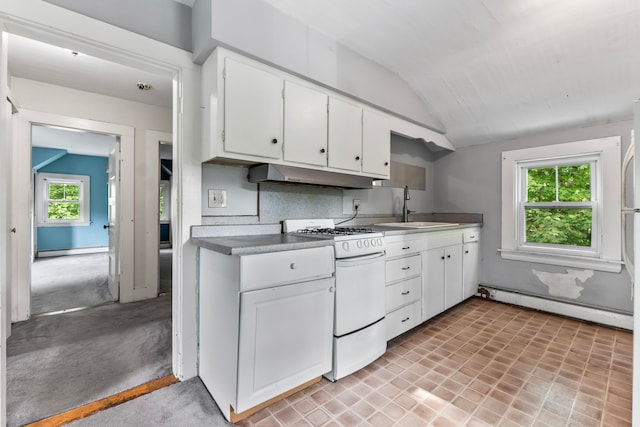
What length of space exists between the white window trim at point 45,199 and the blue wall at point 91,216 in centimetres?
7

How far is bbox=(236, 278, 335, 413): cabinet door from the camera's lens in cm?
140

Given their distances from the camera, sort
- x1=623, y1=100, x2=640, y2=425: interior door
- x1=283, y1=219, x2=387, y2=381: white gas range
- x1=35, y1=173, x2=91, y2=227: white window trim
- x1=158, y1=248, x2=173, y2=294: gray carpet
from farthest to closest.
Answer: x1=35, y1=173, x2=91, y2=227: white window trim < x1=158, y1=248, x2=173, y2=294: gray carpet < x1=283, y1=219, x2=387, y2=381: white gas range < x1=623, y1=100, x2=640, y2=425: interior door

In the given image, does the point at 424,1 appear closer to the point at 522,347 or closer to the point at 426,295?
the point at 426,295

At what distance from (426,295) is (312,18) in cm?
239

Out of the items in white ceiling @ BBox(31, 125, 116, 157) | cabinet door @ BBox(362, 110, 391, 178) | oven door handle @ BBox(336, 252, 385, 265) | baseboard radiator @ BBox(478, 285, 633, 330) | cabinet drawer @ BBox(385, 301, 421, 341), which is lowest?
baseboard radiator @ BBox(478, 285, 633, 330)

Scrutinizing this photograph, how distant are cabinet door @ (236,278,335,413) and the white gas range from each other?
88mm

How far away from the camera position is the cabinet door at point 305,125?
6.46 feet

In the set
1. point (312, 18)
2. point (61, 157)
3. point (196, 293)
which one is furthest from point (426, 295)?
point (61, 157)

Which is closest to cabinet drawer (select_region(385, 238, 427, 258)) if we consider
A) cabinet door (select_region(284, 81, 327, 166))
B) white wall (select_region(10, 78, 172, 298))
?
cabinet door (select_region(284, 81, 327, 166))

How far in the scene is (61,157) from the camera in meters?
6.27

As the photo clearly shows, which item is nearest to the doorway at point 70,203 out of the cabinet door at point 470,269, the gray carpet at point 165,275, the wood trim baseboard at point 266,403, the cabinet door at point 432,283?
the gray carpet at point 165,275

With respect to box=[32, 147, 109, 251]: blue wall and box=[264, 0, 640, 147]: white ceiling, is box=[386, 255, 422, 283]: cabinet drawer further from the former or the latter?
box=[32, 147, 109, 251]: blue wall

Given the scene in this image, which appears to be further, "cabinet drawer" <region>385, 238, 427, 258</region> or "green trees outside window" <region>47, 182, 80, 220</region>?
"green trees outside window" <region>47, 182, 80, 220</region>

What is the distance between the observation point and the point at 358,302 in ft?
6.15
